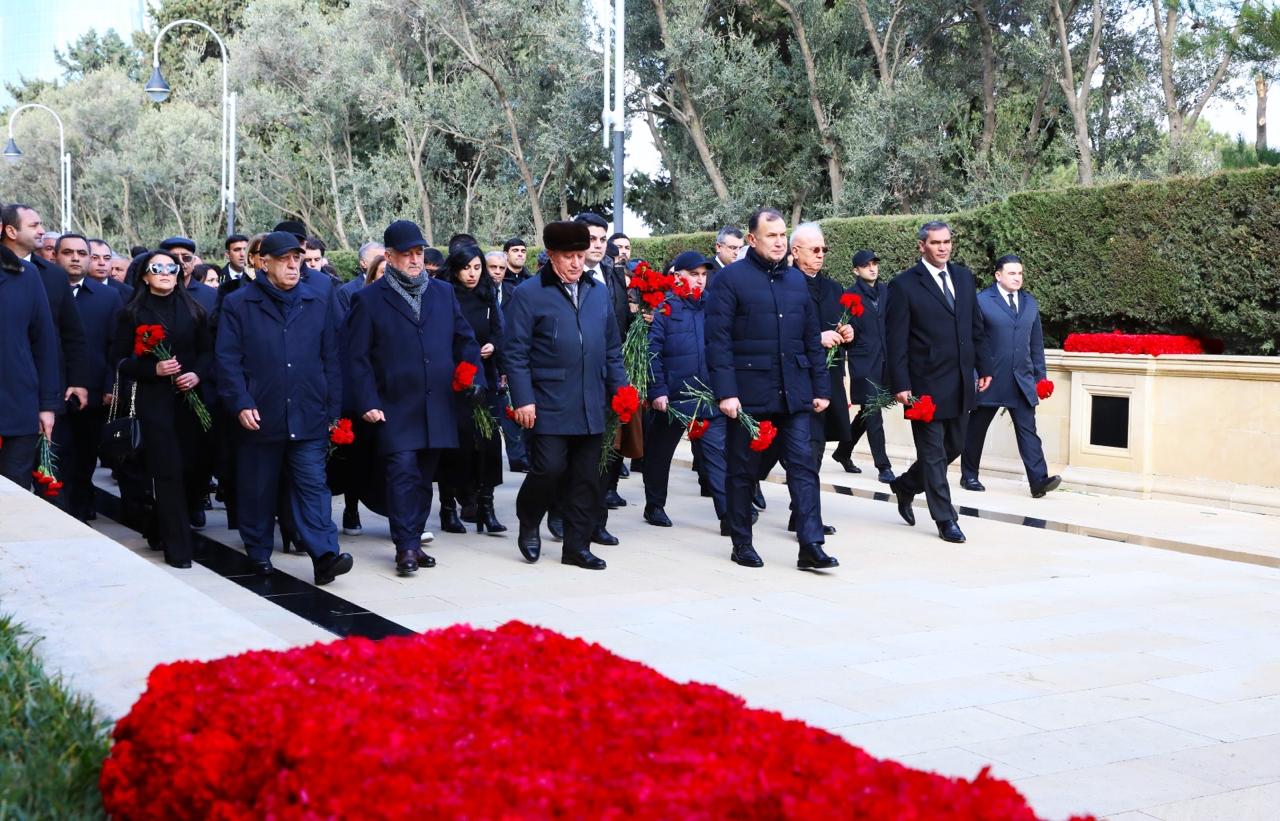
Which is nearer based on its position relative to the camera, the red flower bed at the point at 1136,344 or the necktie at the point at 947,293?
the necktie at the point at 947,293

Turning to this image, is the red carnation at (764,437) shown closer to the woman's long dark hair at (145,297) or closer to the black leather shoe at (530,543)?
the black leather shoe at (530,543)

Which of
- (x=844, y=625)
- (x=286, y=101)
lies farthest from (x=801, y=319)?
(x=286, y=101)

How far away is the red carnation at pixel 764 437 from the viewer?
341 inches

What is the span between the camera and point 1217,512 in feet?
39.0

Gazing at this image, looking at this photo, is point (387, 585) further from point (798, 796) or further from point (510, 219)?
point (510, 219)

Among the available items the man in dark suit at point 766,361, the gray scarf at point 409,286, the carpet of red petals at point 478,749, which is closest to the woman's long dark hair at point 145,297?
the gray scarf at point 409,286

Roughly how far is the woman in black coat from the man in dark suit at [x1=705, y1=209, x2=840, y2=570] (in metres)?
1.90

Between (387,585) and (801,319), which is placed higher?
(801,319)

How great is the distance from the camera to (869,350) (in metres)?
13.2

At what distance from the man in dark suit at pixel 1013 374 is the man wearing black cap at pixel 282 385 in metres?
6.11

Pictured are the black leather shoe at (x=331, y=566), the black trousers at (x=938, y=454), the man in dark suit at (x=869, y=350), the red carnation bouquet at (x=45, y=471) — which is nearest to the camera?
the red carnation bouquet at (x=45, y=471)

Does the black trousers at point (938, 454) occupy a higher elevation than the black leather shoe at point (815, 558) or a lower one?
higher

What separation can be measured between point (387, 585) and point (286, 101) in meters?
38.4

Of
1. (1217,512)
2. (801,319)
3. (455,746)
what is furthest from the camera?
(1217,512)
